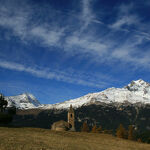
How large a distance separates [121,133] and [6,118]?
7346 centimetres

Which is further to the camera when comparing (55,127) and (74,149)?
(55,127)

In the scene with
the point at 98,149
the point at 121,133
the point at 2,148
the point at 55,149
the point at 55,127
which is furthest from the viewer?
the point at 121,133

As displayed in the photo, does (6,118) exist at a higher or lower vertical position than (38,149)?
higher

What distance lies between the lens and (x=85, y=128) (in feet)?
386

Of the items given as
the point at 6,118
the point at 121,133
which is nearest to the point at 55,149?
the point at 6,118

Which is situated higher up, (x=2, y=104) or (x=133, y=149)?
(x=2, y=104)

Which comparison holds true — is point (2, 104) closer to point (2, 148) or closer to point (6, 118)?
point (6, 118)

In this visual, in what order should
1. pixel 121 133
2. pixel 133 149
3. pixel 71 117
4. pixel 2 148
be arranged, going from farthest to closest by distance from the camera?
pixel 71 117
pixel 121 133
pixel 133 149
pixel 2 148

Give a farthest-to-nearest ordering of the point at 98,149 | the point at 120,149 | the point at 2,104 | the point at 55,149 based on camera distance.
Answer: the point at 2,104
the point at 120,149
the point at 98,149
the point at 55,149

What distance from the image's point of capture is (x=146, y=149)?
115ft

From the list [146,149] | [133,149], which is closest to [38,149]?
[133,149]

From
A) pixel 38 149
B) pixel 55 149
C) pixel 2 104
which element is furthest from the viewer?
pixel 2 104

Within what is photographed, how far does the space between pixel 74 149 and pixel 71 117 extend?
288 ft

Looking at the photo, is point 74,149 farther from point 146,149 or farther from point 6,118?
point 6,118
